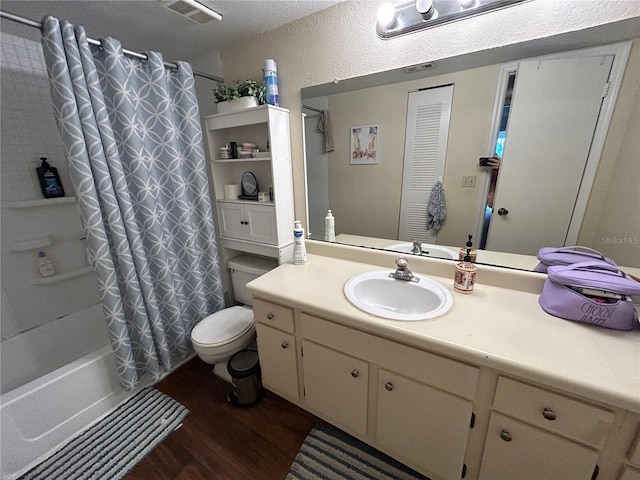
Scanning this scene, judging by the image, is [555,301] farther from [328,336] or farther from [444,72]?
[444,72]

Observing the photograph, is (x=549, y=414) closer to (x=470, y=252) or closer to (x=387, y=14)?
(x=470, y=252)

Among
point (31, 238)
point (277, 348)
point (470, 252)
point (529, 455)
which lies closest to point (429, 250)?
point (470, 252)

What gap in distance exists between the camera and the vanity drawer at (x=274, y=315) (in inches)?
45.8

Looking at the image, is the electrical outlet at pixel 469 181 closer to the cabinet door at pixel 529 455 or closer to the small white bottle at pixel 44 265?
the cabinet door at pixel 529 455

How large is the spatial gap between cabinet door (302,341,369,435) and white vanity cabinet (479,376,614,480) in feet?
1.46

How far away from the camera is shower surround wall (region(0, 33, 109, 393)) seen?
4.91 ft

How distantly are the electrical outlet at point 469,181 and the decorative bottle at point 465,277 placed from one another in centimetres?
35

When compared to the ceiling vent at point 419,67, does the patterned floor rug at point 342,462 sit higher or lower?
lower

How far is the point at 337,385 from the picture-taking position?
1.12 metres

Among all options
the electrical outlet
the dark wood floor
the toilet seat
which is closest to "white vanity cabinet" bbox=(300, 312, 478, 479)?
the dark wood floor

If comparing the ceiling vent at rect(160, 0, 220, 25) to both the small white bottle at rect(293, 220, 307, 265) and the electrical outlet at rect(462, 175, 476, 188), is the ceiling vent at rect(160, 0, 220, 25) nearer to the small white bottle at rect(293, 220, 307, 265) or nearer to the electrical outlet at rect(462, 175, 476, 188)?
the small white bottle at rect(293, 220, 307, 265)

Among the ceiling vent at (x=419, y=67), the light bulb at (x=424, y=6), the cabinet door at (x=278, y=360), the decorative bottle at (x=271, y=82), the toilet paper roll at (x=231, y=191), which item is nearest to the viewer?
the light bulb at (x=424, y=6)

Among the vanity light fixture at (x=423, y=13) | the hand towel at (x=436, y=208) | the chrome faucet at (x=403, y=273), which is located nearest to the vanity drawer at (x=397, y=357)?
the chrome faucet at (x=403, y=273)

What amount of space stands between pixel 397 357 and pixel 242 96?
157 cm
